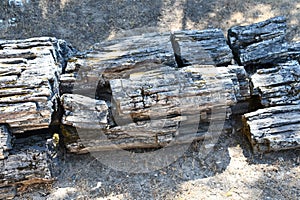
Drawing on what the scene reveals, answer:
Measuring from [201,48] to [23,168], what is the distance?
344 cm

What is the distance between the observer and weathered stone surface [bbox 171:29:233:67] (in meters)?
5.96

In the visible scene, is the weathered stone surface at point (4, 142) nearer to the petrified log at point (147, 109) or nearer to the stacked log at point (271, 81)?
the petrified log at point (147, 109)

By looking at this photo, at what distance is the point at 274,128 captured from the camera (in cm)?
544

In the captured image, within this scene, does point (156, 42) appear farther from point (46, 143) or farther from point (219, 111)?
point (46, 143)

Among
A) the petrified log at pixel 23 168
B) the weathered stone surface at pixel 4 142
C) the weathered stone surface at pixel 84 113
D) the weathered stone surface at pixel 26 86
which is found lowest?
the petrified log at pixel 23 168

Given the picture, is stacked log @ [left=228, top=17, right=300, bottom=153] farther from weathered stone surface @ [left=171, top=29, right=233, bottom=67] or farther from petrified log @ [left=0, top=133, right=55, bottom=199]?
petrified log @ [left=0, top=133, right=55, bottom=199]

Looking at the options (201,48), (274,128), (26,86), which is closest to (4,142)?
(26,86)

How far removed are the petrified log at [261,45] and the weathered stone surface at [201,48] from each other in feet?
1.08

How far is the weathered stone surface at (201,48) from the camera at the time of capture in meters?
5.96

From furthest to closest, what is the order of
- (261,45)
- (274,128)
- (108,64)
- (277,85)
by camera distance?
(261,45) → (277,85) → (108,64) → (274,128)

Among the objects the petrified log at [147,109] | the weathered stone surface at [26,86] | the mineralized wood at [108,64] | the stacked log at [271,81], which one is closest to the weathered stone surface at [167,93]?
the petrified log at [147,109]

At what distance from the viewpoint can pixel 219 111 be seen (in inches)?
220

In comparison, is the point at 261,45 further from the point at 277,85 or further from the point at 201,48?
the point at 201,48

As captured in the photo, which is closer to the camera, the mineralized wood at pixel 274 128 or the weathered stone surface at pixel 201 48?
the mineralized wood at pixel 274 128
